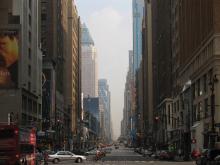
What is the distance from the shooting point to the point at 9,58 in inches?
3979

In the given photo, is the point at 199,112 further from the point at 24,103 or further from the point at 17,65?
the point at 24,103

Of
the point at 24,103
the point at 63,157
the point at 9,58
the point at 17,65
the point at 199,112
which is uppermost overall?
the point at 9,58

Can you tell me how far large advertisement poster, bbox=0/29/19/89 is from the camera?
10075 centimetres

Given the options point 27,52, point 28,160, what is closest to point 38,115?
point 27,52

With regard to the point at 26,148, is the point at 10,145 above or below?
above

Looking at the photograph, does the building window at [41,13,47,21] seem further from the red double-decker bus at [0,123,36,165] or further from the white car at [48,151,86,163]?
the red double-decker bus at [0,123,36,165]

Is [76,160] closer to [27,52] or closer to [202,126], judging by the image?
[202,126]

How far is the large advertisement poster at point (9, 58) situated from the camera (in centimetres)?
10075

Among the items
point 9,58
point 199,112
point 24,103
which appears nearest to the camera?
point 199,112

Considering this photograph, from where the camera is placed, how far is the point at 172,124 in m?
138

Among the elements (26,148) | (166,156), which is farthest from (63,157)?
(26,148)

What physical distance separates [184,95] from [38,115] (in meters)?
32.2

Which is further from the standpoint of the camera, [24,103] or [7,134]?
[24,103]

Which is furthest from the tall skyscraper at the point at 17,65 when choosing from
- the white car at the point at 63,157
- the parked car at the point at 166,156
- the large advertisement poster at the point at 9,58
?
the parked car at the point at 166,156
